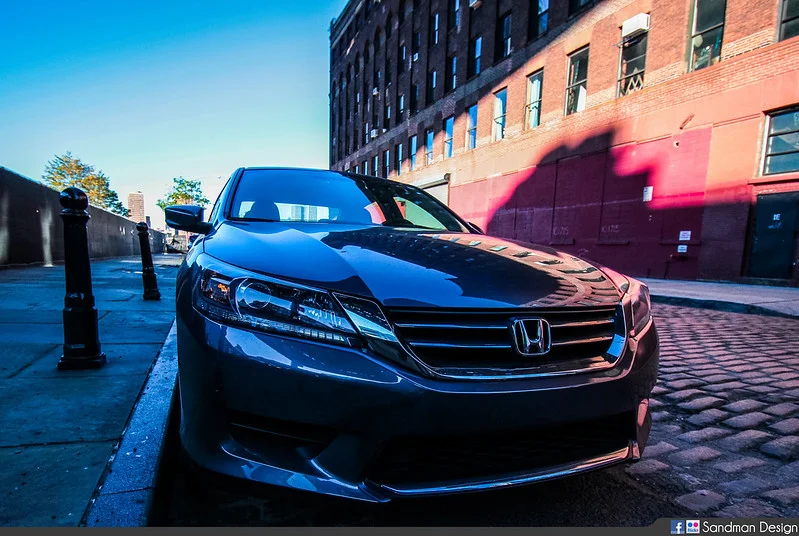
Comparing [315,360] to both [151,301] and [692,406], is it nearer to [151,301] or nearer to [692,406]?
[692,406]

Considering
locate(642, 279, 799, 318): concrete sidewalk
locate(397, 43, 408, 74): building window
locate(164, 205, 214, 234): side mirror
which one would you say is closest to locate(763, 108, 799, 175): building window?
locate(642, 279, 799, 318): concrete sidewalk

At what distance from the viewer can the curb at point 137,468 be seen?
138cm

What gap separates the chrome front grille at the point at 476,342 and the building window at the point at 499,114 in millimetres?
17183

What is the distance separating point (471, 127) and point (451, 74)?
12.6ft

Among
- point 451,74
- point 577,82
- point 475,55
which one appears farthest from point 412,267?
point 451,74

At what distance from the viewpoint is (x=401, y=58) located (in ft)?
84.9

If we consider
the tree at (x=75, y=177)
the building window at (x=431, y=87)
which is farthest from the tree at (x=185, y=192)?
the building window at (x=431, y=87)

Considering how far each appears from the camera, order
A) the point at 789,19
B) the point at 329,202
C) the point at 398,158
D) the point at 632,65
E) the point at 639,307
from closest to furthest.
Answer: the point at 639,307, the point at 329,202, the point at 789,19, the point at 632,65, the point at 398,158

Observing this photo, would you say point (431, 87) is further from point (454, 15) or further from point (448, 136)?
point (448, 136)

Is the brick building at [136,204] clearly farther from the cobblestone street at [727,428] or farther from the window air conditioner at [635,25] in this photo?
the cobblestone street at [727,428]

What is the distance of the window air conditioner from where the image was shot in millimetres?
11867

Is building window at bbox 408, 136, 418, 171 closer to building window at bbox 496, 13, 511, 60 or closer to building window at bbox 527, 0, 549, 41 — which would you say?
building window at bbox 496, 13, 511, 60

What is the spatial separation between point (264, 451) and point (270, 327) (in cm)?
38

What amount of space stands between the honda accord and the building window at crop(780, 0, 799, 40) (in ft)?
40.0
